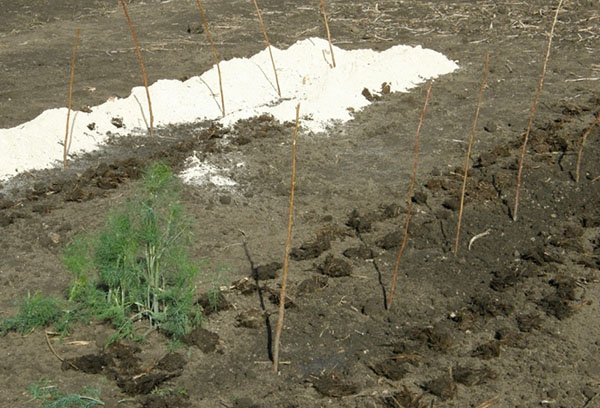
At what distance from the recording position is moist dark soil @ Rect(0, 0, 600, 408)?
456 cm

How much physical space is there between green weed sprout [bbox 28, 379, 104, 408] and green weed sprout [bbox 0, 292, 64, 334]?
508 mm

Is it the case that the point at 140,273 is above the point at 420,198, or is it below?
above

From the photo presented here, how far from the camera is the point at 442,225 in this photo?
616 centimetres

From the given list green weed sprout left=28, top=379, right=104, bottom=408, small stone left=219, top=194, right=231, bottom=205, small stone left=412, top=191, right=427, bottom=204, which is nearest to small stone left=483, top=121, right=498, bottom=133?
small stone left=412, top=191, right=427, bottom=204

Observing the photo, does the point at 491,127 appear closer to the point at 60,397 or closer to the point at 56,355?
the point at 56,355

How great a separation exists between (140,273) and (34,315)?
2.20 feet

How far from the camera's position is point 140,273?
482 centimetres

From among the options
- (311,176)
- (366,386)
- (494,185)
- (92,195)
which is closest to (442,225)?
(494,185)

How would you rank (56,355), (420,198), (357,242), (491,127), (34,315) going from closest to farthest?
(56,355) < (34,315) < (357,242) < (420,198) < (491,127)

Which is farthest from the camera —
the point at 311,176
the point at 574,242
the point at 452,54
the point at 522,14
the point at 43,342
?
the point at 522,14

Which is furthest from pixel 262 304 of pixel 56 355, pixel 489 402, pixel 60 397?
pixel 489 402

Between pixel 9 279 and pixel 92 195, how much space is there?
51.0 inches

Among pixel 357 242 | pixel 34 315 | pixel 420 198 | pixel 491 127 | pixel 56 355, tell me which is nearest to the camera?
pixel 56 355

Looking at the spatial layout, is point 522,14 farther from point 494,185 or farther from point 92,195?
point 92,195
